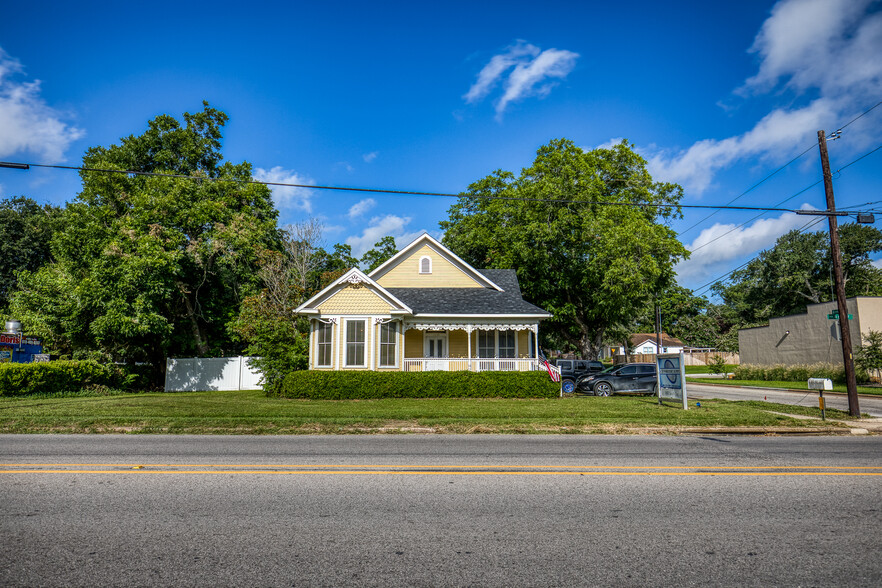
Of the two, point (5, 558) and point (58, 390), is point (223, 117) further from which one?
point (5, 558)

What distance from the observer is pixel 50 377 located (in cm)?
2144

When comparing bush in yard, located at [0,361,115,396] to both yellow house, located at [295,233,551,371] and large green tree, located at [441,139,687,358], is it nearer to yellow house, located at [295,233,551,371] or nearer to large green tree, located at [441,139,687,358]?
yellow house, located at [295,233,551,371]

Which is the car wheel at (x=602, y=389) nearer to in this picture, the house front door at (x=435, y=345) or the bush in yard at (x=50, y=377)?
the house front door at (x=435, y=345)

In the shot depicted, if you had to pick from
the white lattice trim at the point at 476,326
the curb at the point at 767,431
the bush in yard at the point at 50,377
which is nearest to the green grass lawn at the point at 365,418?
the curb at the point at 767,431

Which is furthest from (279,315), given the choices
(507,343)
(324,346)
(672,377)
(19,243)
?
(19,243)

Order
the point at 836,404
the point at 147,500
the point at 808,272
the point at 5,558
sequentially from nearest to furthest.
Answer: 1. the point at 5,558
2. the point at 147,500
3. the point at 836,404
4. the point at 808,272

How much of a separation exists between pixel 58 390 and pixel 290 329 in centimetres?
958

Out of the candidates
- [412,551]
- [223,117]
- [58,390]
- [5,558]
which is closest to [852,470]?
[412,551]

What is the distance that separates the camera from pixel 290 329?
24.8 metres

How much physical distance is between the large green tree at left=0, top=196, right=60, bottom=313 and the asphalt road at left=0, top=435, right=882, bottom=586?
42.1 metres

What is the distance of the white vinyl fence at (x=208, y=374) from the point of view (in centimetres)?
2945

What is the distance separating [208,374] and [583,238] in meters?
23.8

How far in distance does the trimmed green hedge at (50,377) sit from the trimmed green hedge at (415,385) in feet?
30.4

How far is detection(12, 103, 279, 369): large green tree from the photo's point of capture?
83.1ft
